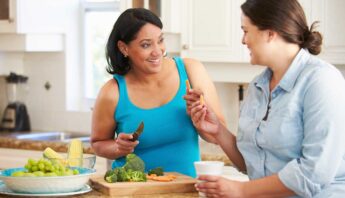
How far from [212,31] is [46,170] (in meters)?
2.06

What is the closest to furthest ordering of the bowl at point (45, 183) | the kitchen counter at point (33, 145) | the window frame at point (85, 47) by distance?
→ the bowl at point (45, 183) < the kitchen counter at point (33, 145) < the window frame at point (85, 47)

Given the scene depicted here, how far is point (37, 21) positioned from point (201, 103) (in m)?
2.84

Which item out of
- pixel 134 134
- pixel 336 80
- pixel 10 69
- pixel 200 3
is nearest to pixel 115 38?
pixel 134 134

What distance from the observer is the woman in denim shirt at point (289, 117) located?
206 centimetres

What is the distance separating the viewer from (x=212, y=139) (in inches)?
106

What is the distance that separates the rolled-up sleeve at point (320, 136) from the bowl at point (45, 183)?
708 millimetres

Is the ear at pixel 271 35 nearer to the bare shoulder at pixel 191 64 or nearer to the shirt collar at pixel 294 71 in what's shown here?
the shirt collar at pixel 294 71

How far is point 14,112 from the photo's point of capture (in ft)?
17.6

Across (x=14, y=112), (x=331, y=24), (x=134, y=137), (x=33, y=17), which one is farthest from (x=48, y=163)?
(x=14, y=112)

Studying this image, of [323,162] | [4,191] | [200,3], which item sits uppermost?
[200,3]

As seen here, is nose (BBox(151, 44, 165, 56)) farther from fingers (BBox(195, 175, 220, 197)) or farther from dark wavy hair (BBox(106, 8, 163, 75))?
fingers (BBox(195, 175, 220, 197))

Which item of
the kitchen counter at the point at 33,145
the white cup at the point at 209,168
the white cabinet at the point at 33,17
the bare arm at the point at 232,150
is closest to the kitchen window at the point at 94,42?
the white cabinet at the point at 33,17

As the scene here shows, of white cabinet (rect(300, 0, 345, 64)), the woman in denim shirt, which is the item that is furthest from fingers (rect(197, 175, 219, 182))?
white cabinet (rect(300, 0, 345, 64))

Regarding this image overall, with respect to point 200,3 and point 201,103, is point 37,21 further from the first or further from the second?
point 201,103
